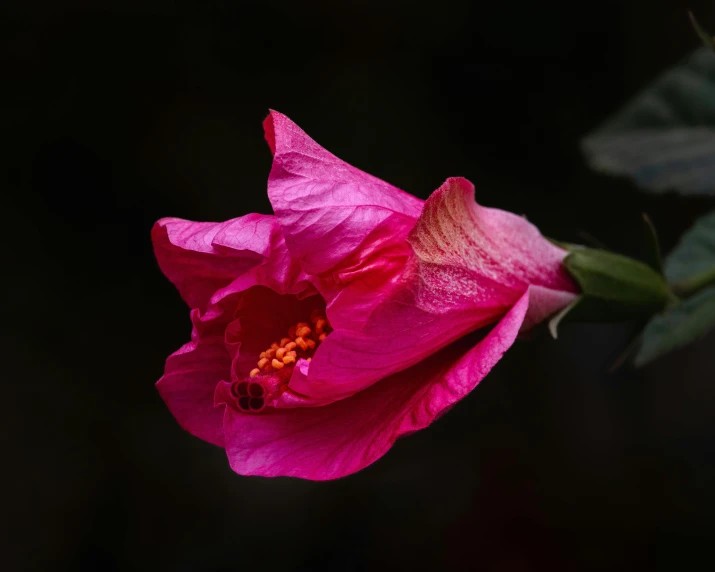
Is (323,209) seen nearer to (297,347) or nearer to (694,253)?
(297,347)

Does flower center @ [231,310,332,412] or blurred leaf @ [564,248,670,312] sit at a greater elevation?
flower center @ [231,310,332,412]

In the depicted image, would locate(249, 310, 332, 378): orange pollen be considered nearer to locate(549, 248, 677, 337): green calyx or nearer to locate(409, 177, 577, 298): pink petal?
locate(409, 177, 577, 298): pink petal

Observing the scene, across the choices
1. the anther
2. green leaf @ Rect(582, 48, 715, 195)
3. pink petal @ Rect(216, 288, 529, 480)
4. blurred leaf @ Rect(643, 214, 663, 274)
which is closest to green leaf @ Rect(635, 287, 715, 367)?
blurred leaf @ Rect(643, 214, 663, 274)

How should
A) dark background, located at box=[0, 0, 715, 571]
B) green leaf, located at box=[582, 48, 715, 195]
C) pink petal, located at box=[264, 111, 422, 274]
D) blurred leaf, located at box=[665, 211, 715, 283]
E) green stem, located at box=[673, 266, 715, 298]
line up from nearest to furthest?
1. pink petal, located at box=[264, 111, 422, 274]
2. green stem, located at box=[673, 266, 715, 298]
3. blurred leaf, located at box=[665, 211, 715, 283]
4. green leaf, located at box=[582, 48, 715, 195]
5. dark background, located at box=[0, 0, 715, 571]

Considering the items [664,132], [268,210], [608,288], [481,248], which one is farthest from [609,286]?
[268,210]

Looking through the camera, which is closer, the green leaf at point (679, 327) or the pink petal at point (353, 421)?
the pink petal at point (353, 421)

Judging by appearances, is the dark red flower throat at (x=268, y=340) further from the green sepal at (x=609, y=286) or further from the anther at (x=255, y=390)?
the green sepal at (x=609, y=286)

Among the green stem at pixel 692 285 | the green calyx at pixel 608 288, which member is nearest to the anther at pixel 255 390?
the green calyx at pixel 608 288
